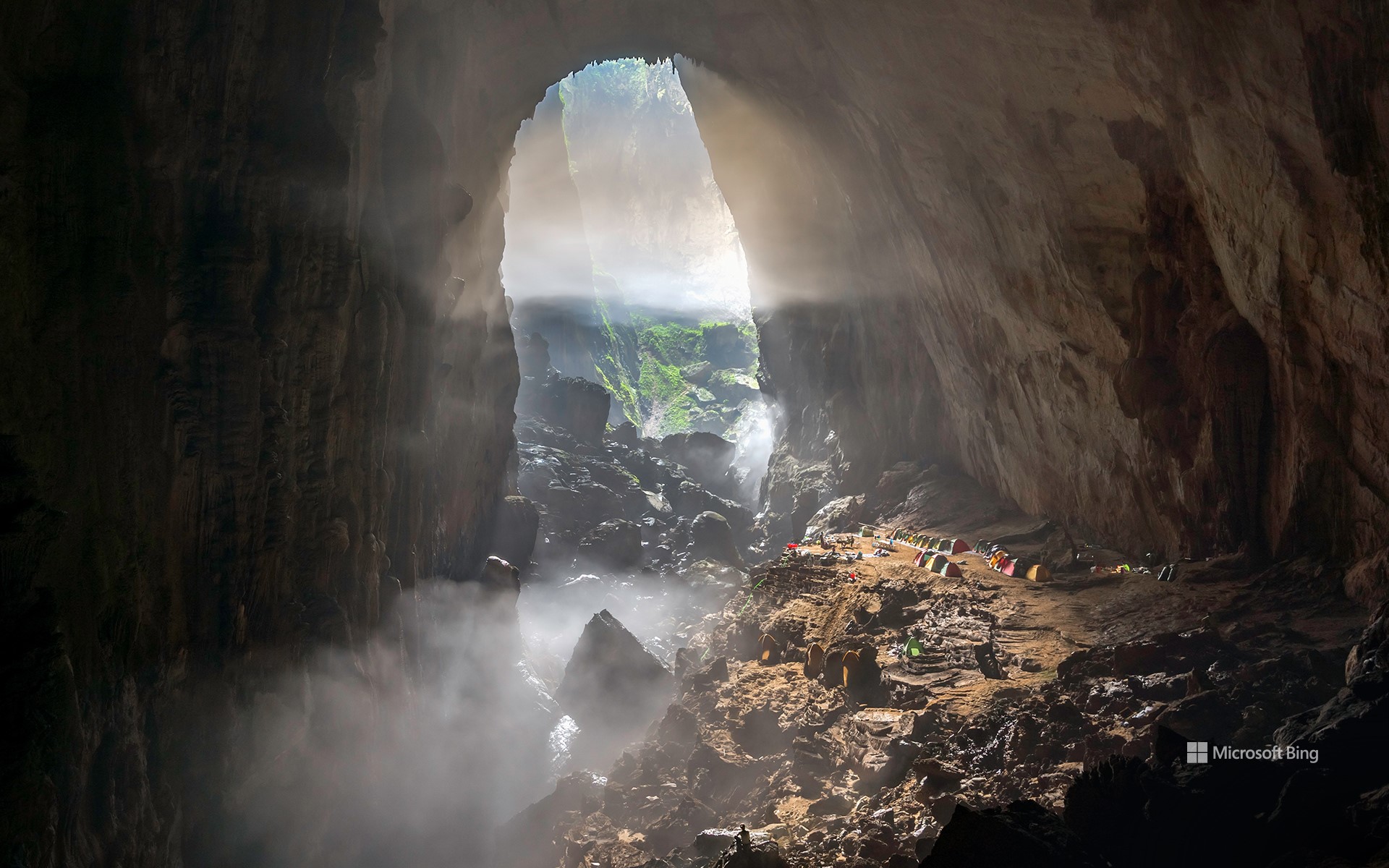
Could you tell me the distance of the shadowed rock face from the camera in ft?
26.7

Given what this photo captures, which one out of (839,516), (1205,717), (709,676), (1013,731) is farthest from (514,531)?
(1205,717)

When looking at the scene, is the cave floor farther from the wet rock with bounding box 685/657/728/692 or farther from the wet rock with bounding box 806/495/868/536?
the wet rock with bounding box 806/495/868/536

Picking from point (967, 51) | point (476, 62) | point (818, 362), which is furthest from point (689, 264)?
point (967, 51)

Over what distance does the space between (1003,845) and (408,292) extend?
17.0 metres

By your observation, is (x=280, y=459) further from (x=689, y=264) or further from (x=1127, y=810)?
(x=689, y=264)

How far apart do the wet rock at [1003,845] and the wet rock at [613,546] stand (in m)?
37.8

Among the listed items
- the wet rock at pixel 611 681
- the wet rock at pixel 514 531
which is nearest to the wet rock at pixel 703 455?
the wet rock at pixel 514 531

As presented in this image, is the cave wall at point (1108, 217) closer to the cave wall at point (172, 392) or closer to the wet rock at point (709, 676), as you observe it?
the wet rock at point (709, 676)

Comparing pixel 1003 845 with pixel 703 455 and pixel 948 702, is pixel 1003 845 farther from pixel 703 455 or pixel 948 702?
pixel 703 455

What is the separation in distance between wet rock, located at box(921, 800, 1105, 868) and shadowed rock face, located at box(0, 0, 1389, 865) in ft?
24.0

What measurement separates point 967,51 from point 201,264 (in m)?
14.3

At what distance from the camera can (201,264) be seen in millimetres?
10555

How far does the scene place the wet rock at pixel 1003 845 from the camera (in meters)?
6.43

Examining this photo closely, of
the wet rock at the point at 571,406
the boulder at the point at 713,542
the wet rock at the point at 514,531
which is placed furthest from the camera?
the wet rock at the point at 571,406
